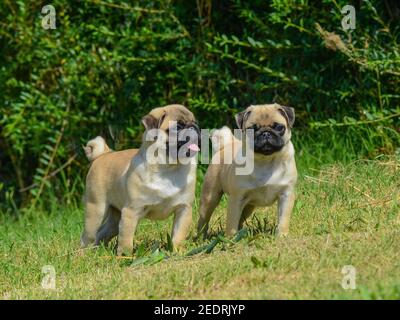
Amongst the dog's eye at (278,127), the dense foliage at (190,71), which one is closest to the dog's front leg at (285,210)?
the dog's eye at (278,127)

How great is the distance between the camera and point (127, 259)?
741 centimetres

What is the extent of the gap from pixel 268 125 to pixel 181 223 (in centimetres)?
101

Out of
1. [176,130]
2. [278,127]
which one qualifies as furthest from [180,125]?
[278,127]

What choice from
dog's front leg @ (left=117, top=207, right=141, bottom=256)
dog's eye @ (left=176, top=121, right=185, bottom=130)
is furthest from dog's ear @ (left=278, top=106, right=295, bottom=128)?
dog's front leg @ (left=117, top=207, right=141, bottom=256)

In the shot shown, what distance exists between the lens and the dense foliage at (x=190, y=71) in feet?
33.7

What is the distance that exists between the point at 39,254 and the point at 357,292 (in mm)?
3289

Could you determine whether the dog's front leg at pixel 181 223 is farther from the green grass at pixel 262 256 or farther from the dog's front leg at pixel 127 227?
the dog's front leg at pixel 127 227

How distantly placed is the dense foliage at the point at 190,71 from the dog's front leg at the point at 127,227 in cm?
302

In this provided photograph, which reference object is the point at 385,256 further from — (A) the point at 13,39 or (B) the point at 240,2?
(A) the point at 13,39

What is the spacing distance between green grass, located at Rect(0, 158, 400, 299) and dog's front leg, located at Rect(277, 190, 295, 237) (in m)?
0.10

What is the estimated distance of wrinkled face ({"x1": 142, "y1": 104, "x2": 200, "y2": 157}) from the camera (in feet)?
24.5

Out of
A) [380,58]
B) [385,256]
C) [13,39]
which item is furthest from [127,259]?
[13,39]

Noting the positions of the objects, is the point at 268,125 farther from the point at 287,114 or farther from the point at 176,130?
the point at 176,130

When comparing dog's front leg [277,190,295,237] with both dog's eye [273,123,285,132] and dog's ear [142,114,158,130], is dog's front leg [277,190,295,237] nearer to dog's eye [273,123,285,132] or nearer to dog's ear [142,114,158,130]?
dog's eye [273,123,285,132]
